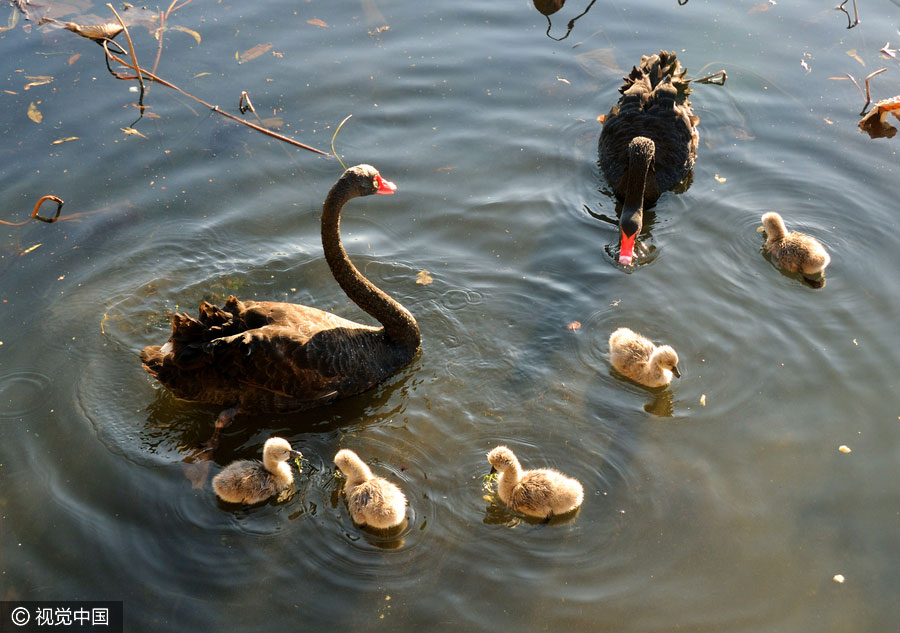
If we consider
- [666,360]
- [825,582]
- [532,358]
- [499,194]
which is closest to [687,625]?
[825,582]

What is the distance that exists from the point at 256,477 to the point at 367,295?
169 cm

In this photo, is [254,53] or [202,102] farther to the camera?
[254,53]


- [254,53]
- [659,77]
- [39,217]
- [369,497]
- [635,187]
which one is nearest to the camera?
[369,497]

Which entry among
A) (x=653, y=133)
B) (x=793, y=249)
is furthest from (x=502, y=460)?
(x=653, y=133)

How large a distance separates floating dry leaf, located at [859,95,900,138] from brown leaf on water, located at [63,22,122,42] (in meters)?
8.82

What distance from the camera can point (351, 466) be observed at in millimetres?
4785

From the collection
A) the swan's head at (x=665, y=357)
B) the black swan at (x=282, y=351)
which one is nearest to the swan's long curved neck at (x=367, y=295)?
the black swan at (x=282, y=351)

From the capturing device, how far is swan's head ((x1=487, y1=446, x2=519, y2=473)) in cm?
473

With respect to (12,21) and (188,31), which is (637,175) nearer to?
(188,31)

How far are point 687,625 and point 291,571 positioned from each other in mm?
2331

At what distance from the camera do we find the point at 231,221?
23.5ft

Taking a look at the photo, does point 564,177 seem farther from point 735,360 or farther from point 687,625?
point 687,625

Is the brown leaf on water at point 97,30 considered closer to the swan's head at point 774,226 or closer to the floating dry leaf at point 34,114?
the floating dry leaf at point 34,114

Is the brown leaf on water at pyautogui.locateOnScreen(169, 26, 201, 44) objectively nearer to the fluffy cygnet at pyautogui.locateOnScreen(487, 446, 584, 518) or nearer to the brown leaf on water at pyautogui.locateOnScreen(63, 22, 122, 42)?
the brown leaf on water at pyautogui.locateOnScreen(63, 22, 122, 42)
